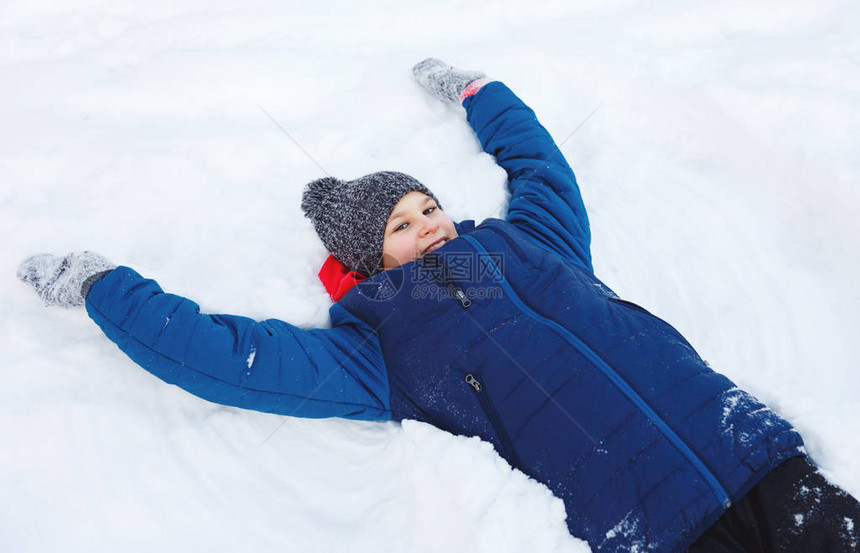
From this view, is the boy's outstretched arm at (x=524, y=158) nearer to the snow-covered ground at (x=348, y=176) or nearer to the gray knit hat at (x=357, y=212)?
the snow-covered ground at (x=348, y=176)

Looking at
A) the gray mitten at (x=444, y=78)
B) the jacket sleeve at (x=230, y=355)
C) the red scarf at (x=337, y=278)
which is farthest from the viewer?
the gray mitten at (x=444, y=78)

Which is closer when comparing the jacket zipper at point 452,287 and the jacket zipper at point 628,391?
the jacket zipper at point 628,391

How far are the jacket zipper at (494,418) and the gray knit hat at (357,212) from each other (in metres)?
0.59

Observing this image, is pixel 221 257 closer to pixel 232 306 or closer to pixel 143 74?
pixel 232 306

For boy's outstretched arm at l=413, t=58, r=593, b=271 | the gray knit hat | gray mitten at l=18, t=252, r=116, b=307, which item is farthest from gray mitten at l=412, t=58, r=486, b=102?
gray mitten at l=18, t=252, r=116, b=307

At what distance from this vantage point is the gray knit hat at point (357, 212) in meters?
2.04

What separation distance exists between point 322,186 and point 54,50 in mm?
1728

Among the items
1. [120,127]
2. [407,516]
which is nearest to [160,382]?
[407,516]

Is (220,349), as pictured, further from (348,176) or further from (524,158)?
(524,158)

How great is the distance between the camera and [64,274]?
5.79 feet

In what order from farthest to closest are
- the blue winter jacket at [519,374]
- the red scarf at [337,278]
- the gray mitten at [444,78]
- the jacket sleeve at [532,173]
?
the gray mitten at [444,78] < the jacket sleeve at [532,173] < the red scarf at [337,278] < the blue winter jacket at [519,374]

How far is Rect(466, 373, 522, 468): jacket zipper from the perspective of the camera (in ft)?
5.42

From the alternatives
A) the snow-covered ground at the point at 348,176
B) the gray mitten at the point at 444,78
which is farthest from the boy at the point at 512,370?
the gray mitten at the point at 444,78

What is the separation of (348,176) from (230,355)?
102cm
